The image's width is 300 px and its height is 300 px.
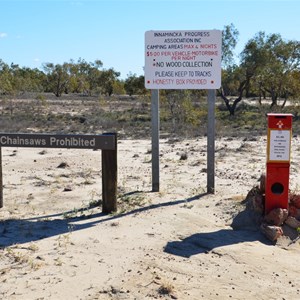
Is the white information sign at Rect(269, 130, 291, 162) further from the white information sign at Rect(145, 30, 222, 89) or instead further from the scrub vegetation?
the scrub vegetation

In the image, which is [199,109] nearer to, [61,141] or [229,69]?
[229,69]

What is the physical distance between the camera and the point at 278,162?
6141 millimetres

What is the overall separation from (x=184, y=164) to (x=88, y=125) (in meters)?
13.9

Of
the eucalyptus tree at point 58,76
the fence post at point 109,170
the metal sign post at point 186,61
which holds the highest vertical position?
the eucalyptus tree at point 58,76

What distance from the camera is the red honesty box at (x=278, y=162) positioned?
6117 mm

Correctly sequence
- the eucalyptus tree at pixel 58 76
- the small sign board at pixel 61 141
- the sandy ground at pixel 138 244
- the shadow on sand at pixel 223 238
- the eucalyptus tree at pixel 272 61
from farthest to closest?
the eucalyptus tree at pixel 58 76
the eucalyptus tree at pixel 272 61
the small sign board at pixel 61 141
the shadow on sand at pixel 223 238
the sandy ground at pixel 138 244

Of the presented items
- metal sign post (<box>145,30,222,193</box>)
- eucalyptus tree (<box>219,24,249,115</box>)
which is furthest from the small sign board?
eucalyptus tree (<box>219,24,249,115</box>)

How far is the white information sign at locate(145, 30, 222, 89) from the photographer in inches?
311

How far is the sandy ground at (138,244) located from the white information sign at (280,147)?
92cm

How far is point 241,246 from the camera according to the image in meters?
5.45

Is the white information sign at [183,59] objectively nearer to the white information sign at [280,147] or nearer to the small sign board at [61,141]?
the small sign board at [61,141]

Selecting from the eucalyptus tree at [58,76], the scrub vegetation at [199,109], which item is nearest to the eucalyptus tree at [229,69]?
the scrub vegetation at [199,109]

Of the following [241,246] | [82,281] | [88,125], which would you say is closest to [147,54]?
[241,246]

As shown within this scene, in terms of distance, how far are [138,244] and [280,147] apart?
2.21 m
